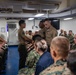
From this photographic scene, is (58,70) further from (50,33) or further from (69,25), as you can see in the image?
(69,25)

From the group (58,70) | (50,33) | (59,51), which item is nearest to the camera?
(58,70)

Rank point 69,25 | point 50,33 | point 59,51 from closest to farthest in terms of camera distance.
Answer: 1. point 59,51
2. point 50,33
3. point 69,25

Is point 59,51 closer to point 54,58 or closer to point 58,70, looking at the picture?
point 54,58

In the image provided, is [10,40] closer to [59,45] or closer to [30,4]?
[30,4]

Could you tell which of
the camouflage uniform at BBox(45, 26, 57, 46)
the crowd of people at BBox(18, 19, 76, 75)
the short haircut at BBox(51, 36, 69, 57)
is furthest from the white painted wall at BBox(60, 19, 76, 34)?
the short haircut at BBox(51, 36, 69, 57)

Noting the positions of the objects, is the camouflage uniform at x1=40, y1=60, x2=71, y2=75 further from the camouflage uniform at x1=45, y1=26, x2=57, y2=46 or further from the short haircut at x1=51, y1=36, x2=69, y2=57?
the camouflage uniform at x1=45, y1=26, x2=57, y2=46

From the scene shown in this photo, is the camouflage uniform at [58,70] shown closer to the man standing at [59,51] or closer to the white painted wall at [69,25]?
the man standing at [59,51]

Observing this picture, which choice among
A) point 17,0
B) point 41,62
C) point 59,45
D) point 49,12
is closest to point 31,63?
point 41,62

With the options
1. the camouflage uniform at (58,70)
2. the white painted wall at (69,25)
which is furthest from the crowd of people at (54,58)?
the white painted wall at (69,25)

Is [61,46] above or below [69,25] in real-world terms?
above

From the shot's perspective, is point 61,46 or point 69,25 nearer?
point 61,46

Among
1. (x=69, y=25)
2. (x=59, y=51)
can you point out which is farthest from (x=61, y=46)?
(x=69, y=25)

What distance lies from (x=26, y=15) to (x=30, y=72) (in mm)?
8269

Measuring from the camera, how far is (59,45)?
5.95ft
